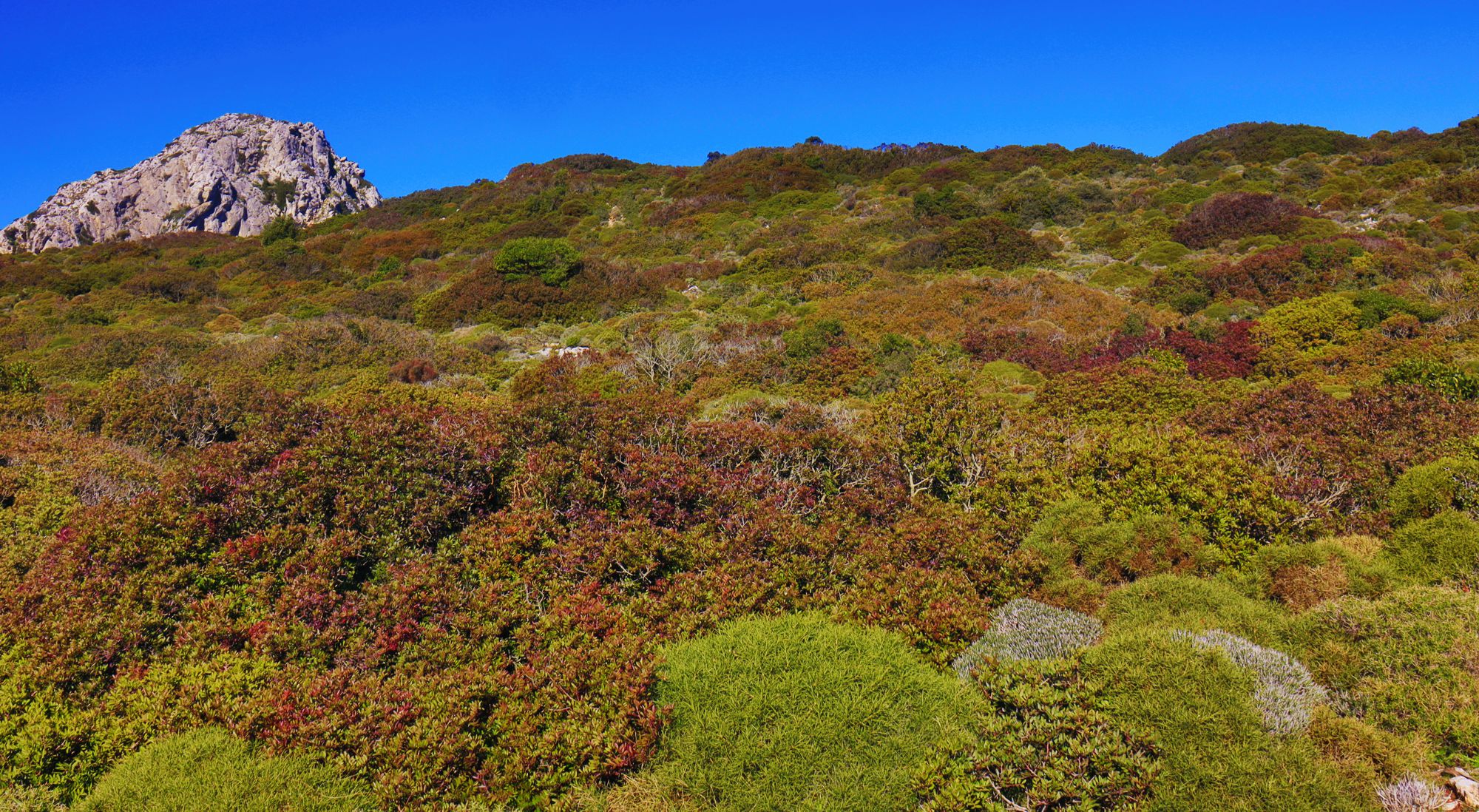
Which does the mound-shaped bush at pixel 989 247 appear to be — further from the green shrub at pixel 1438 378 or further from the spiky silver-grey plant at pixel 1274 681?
the spiky silver-grey plant at pixel 1274 681

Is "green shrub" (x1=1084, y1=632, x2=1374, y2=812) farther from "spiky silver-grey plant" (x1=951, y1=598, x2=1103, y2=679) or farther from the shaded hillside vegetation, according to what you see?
"spiky silver-grey plant" (x1=951, y1=598, x2=1103, y2=679)

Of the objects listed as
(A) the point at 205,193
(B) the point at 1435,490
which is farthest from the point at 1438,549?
(A) the point at 205,193

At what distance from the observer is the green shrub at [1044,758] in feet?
12.9

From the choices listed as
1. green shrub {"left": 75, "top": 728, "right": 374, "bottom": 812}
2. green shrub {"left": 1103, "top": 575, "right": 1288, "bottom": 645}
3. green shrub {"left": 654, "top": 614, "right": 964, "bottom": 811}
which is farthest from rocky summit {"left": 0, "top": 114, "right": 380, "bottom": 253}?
green shrub {"left": 1103, "top": 575, "right": 1288, "bottom": 645}

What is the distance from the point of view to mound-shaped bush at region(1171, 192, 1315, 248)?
28109 mm

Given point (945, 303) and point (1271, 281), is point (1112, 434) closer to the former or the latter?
point (945, 303)

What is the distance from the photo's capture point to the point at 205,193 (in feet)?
194

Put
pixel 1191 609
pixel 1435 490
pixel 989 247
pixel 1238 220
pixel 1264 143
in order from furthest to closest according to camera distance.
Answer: pixel 1264 143
pixel 1238 220
pixel 989 247
pixel 1435 490
pixel 1191 609

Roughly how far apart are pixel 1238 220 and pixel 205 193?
70999mm

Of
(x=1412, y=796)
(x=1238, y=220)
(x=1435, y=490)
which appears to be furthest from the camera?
(x=1238, y=220)

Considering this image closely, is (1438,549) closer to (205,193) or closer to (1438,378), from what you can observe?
(1438,378)

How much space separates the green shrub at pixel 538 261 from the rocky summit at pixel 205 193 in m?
42.1

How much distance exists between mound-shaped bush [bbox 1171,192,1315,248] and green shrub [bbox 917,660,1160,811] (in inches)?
1185

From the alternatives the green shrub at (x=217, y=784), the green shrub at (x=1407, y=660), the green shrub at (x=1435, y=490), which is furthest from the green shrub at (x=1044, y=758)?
the green shrub at (x=1435, y=490)
